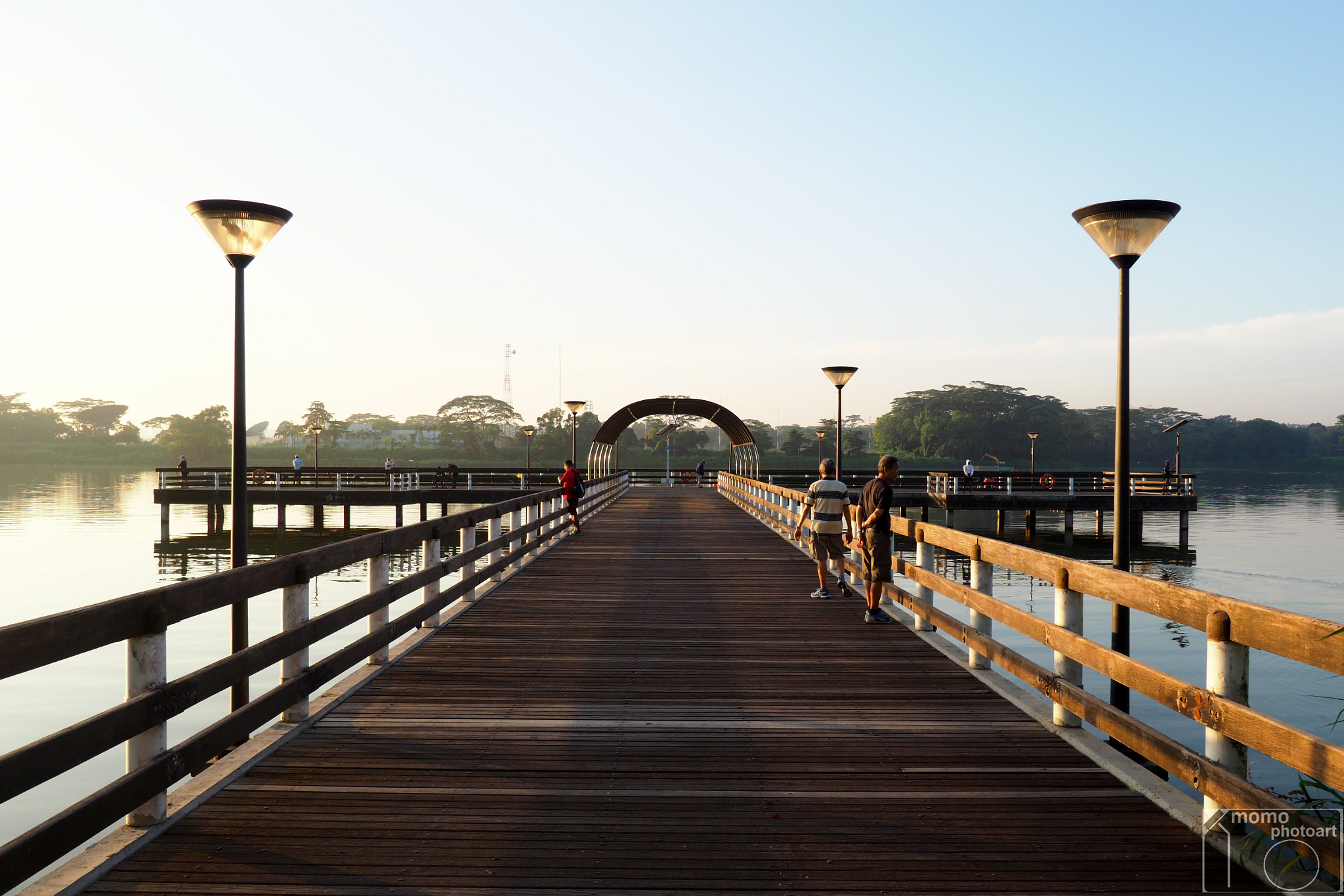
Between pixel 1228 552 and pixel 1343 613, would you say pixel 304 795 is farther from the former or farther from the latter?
pixel 1228 552

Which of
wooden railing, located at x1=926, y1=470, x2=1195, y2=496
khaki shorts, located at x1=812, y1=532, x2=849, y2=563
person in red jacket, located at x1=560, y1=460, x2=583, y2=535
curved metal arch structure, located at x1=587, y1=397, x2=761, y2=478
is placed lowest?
wooden railing, located at x1=926, y1=470, x2=1195, y2=496

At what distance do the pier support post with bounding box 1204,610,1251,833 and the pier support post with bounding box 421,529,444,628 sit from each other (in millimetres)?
5952

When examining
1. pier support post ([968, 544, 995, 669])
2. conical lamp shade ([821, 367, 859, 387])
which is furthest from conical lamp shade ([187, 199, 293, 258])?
conical lamp shade ([821, 367, 859, 387])

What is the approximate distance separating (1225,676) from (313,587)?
1074 inches

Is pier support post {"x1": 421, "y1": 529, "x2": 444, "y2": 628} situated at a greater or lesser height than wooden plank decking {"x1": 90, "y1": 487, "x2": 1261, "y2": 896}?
greater

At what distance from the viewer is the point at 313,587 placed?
27406 mm

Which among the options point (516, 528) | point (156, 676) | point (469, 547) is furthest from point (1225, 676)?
point (516, 528)

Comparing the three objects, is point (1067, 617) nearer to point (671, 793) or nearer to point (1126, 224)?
point (671, 793)

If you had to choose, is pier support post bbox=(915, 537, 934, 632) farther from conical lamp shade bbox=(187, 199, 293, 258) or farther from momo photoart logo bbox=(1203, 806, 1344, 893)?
conical lamp shade bbox=(187, 199, 293, 258)

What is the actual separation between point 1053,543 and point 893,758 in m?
38.2

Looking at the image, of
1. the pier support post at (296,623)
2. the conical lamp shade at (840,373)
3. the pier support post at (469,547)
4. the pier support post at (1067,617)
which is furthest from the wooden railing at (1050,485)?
the pier support post at (296,623)

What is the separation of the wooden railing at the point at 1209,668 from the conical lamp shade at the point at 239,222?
6.12 meters

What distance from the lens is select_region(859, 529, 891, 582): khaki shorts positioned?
8.31 m

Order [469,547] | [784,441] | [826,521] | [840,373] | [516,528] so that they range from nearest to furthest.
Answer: [469,547] < [826,521] < [516,528] < [840,373] < [784,441]
